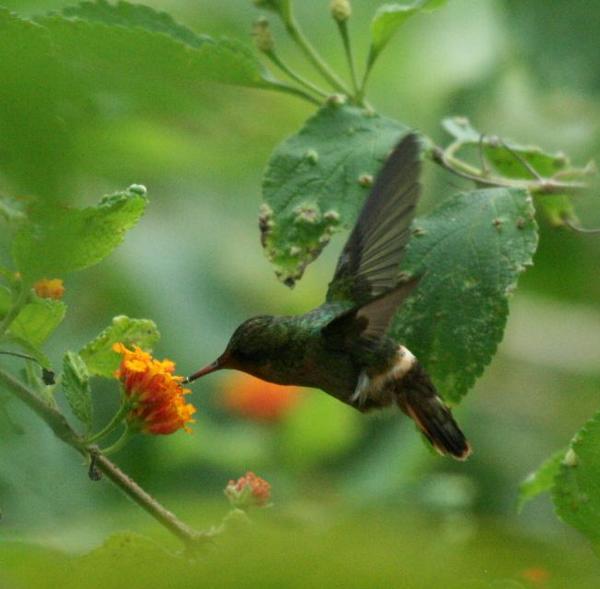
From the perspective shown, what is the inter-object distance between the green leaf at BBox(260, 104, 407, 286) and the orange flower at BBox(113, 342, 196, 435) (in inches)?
12.4

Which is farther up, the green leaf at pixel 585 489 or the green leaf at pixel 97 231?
the green leaf at pixel 97 231

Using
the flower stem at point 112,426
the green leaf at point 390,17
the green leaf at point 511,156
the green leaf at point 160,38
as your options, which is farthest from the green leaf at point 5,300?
the green leaf at point 511,156

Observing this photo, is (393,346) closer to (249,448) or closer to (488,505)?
(249,448)

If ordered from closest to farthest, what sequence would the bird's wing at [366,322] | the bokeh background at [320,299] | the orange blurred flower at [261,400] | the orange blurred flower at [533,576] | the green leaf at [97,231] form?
1. the orange blurred flower at [533,576]
2. the green leaf at [97,231]
3. the bird's wing at [366,322]
4. the bokeh background at [320,299]
5. the orange blurred flower at [261,400]

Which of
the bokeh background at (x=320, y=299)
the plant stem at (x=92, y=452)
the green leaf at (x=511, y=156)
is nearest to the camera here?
the plant stem at (x=92, y=452)

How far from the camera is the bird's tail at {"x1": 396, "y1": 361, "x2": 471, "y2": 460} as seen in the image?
6.00 ft

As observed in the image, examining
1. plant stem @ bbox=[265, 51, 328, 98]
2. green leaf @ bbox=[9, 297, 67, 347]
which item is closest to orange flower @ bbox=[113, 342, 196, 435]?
green leaf @ bbox=[9, 297, 67, 347]

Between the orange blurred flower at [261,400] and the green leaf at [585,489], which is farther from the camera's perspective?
the orange blurred flower at [261,400]

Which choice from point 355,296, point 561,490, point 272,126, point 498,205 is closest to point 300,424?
point 355,296

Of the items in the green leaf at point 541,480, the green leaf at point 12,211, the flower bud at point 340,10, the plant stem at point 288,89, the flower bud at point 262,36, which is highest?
the green leaf at point 12,211

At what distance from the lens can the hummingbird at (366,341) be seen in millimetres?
1727

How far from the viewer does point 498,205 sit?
1.79m

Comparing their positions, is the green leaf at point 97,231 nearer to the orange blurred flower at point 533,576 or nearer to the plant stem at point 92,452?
the plant stem at point 92,452

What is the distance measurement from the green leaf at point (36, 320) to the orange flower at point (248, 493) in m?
0.28
